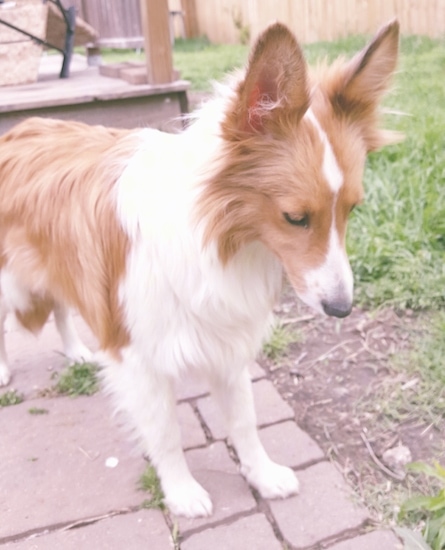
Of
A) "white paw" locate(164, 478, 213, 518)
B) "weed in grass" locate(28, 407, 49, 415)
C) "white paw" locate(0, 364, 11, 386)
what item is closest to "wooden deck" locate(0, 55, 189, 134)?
"white paw" locate(0, 364, 11, 386)

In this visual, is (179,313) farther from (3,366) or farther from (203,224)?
(3,366)

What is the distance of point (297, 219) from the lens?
1664mm

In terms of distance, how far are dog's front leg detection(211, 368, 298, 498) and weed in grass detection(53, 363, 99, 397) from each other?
87 cm

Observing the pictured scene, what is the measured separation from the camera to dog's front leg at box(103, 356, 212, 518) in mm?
2148

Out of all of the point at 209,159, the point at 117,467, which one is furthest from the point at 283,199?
the point at 117,467

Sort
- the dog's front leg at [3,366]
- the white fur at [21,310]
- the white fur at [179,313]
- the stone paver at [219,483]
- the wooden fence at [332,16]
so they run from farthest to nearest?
the wooden fence at [332,16], the dog's front leg at [3,366], the white fur at [21,310], the stone paver at [219,483], the white fur at [179,313]

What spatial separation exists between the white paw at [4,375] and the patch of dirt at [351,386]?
1.31 metres

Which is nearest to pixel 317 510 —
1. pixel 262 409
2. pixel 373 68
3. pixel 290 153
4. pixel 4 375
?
pixel 262 409

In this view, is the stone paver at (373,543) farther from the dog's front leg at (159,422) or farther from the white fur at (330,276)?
the white fur at (330,276)

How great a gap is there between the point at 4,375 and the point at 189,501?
52.5 inches

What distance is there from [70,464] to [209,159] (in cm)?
147

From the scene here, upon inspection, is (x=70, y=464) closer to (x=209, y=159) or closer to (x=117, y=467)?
(x=117, y=467)

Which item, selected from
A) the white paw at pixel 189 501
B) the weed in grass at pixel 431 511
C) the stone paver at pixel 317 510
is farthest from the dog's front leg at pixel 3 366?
the weed in grass at pixel 431 511

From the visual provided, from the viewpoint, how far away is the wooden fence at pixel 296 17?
8938 millimetres
